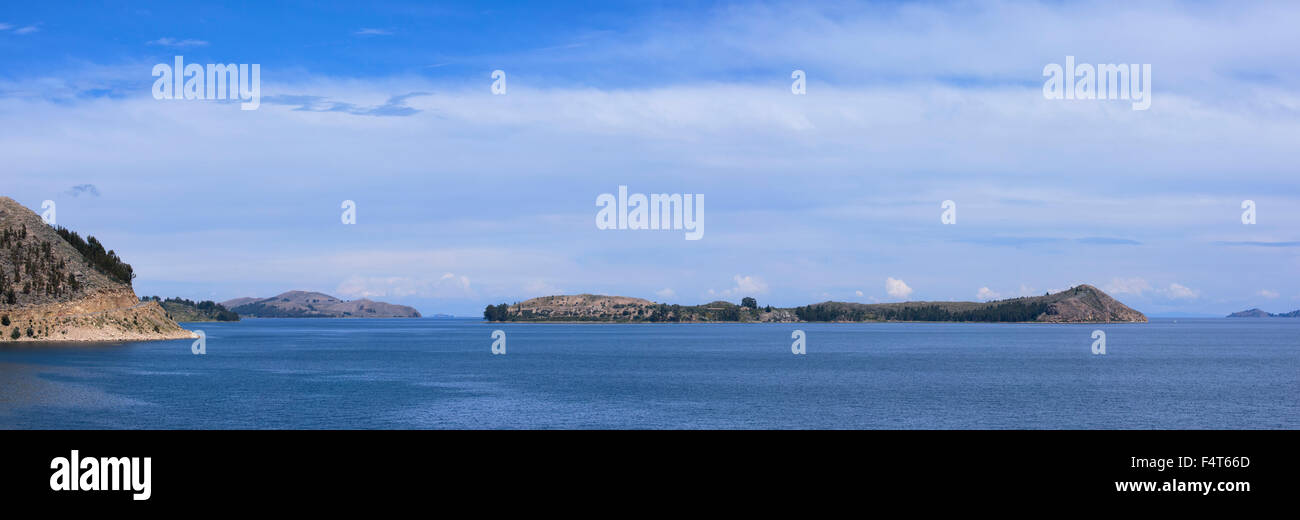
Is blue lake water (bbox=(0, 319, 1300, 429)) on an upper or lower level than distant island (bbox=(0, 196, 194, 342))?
lower

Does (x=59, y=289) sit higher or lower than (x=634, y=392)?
higher

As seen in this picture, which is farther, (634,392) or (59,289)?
(59,289)

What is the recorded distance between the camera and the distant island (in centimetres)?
16412

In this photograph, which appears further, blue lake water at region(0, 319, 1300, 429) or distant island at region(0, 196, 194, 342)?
distant island at region(0, 196, 194, 342)

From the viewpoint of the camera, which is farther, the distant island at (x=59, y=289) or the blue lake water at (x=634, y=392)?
the distant island at (x=59, y=289)

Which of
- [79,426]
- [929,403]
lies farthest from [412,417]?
[929,403]

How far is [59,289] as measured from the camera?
556ft

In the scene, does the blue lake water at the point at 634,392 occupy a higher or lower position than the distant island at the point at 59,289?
lower

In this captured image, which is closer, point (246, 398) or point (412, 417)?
point (412, 417)

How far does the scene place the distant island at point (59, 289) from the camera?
164125mm
